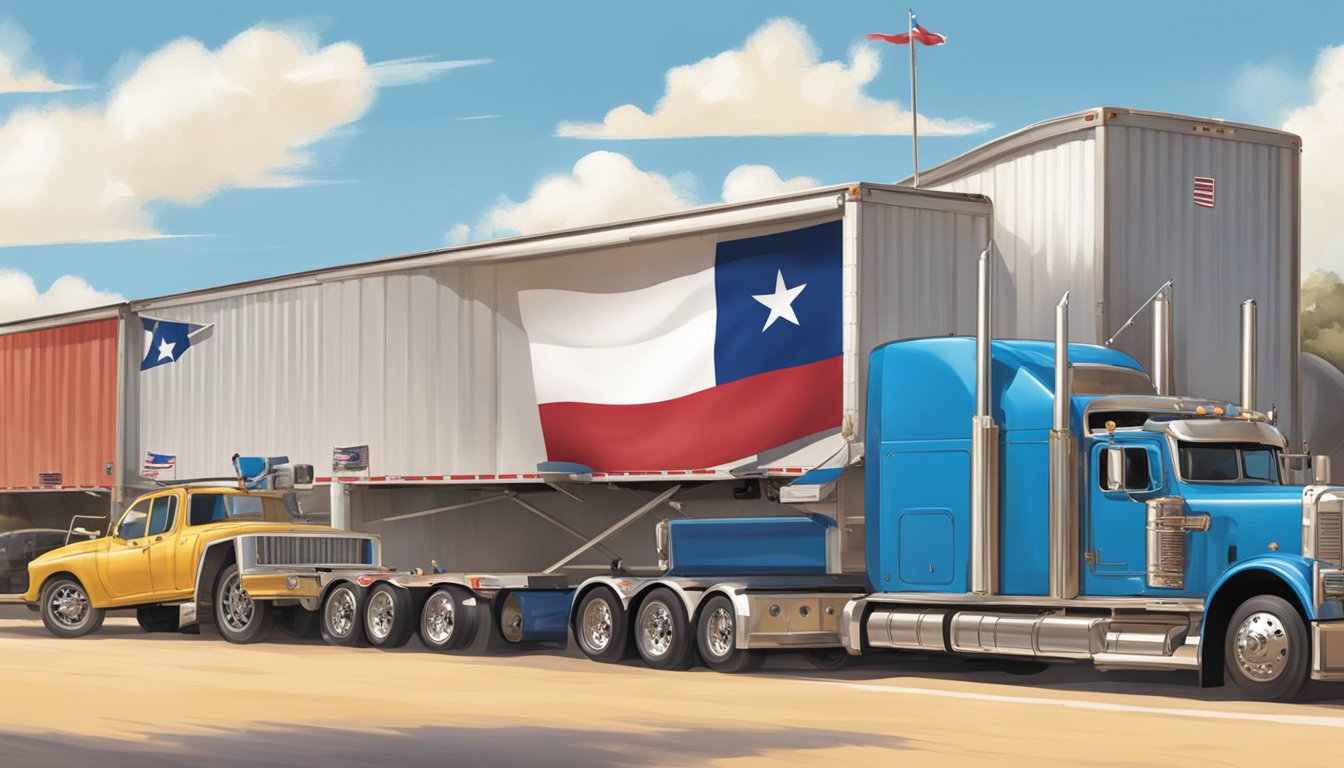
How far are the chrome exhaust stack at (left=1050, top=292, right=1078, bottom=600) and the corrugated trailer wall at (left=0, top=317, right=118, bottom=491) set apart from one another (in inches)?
747

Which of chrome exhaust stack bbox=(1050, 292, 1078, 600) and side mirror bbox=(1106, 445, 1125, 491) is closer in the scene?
side mirror bbox=(1106, 445, 1125, 491)

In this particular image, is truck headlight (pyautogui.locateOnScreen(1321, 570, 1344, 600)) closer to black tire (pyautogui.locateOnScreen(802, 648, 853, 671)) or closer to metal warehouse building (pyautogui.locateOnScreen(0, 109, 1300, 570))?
metal warehouse building (pyautogui.locateOnScreen(0, 109, 1300, 570))

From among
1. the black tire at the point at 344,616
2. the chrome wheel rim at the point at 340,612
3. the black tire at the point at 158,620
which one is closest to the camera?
the black tire at the point at 344,616

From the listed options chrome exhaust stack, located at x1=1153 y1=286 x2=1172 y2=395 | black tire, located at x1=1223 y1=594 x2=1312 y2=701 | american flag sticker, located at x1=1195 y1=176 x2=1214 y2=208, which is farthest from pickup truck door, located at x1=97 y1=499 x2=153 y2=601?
black tire, located at x1=1223 y1=594 x2=1312 y2=701

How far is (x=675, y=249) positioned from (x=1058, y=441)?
21.5ft

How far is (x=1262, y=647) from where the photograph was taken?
1445 cm

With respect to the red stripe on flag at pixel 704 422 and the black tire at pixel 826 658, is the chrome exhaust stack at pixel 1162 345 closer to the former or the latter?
the red stripe on flag at pixel 704 422

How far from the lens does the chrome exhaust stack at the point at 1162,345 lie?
60.9 ft

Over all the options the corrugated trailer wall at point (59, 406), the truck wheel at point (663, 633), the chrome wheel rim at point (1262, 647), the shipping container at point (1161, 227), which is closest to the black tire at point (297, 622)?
the truck wheel at point (663, 633)

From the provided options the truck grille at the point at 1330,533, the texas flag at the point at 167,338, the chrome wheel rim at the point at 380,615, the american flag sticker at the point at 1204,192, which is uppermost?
the american flag sticker at the point at 1204,192

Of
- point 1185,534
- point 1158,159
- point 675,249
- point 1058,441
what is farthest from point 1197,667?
point 675,249

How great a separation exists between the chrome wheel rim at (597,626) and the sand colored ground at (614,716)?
306 millimetres

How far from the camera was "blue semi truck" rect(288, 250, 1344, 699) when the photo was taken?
14.9 m

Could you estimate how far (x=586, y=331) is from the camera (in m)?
22.5
